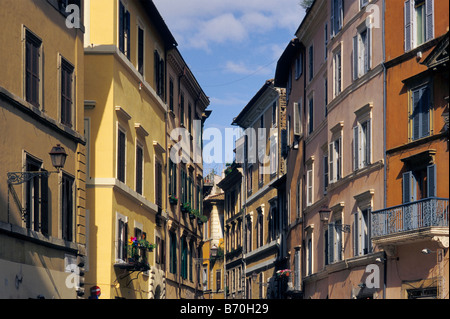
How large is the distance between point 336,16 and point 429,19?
29.3ft

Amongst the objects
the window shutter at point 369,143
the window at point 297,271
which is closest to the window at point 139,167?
the window shutter at point 369,143

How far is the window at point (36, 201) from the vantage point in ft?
76.5

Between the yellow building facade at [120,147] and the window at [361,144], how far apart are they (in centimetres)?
839

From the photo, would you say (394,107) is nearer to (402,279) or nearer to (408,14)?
(408,14)

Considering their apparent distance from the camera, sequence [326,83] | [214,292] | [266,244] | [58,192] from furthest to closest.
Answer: [214,292] → [266,244] → [326,83] → [58,192]

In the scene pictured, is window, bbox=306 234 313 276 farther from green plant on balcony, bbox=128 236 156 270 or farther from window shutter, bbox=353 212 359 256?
green plant on balcony, bbox=128 236 156 270

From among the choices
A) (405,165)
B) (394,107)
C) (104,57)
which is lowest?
(405,165)

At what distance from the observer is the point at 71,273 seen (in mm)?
26641

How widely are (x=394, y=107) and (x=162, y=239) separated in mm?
15294

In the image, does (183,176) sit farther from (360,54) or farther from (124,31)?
(360,54)

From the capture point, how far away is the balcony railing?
25469mm

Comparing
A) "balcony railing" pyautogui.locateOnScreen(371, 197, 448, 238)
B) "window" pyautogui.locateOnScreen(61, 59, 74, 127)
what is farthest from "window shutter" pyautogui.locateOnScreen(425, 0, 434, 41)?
"window" pyautogui.locateOnScreen(61, 59, 74, 127)

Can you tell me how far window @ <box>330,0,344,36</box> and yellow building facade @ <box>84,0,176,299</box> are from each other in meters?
7.41
